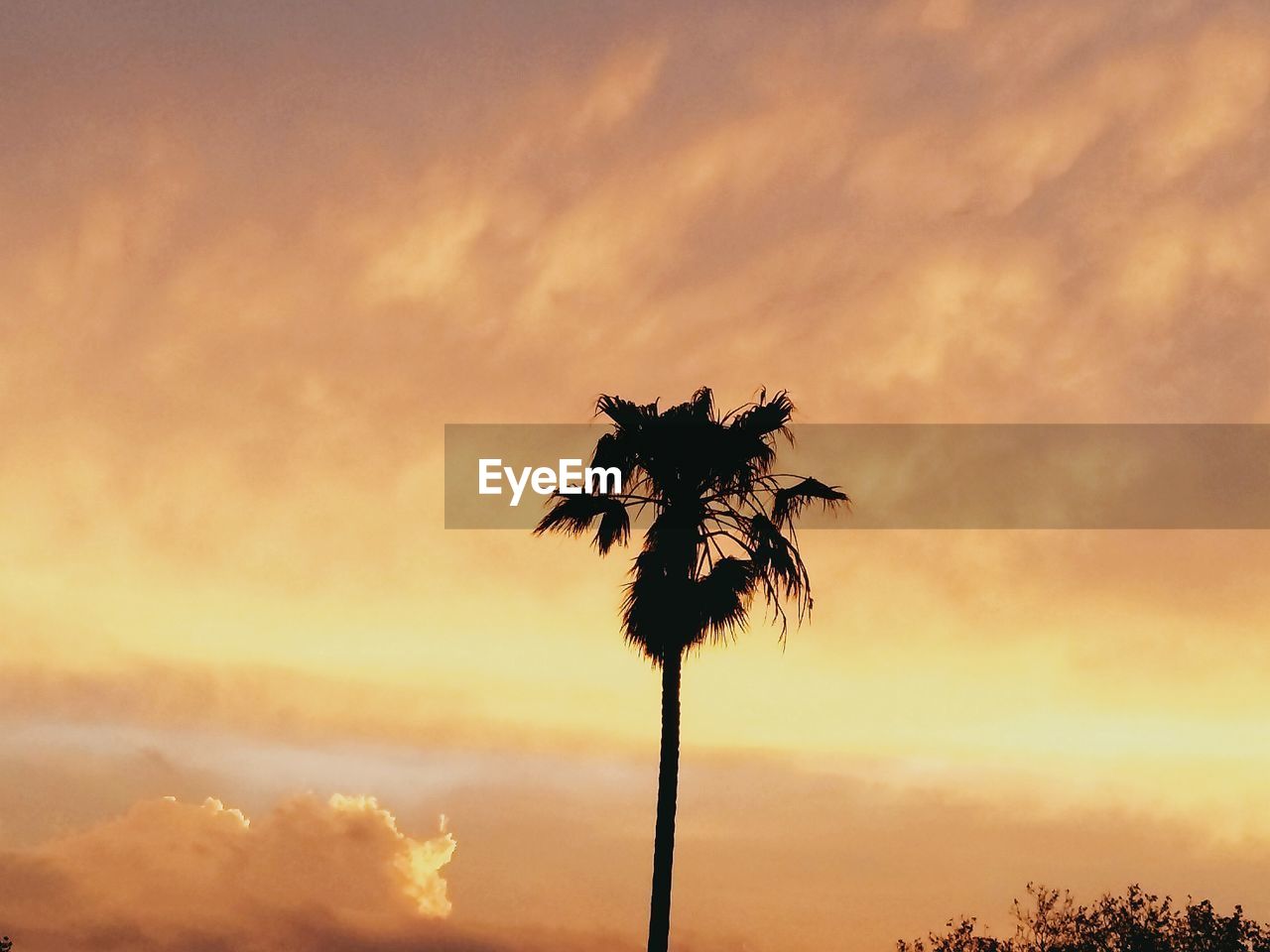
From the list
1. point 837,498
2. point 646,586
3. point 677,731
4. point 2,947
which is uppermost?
point 837,498

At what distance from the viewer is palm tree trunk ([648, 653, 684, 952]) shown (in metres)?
24.7

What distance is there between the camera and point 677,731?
26.3 metres

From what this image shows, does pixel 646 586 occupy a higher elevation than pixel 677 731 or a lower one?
higher

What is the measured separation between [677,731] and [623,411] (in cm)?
697

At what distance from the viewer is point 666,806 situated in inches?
1013

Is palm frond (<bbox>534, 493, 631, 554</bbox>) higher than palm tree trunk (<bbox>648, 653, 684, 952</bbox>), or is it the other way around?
palm frond (<bbox>534, 493, 631, 554</bbox>)

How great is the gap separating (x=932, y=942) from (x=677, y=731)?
26650mm

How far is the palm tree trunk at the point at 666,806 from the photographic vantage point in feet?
81.0

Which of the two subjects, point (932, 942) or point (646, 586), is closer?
point (646, 586)

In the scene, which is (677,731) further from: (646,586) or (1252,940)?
(1252,940)

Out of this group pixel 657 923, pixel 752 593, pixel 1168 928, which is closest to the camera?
pixel 657 923

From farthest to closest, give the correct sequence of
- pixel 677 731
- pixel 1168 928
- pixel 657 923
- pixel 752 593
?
pixel 1168 928, pixel 752 593, pixel 677 731, pixel 657 923

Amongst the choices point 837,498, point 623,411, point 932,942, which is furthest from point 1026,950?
point 623,411

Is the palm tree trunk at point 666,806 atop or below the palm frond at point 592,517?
below
